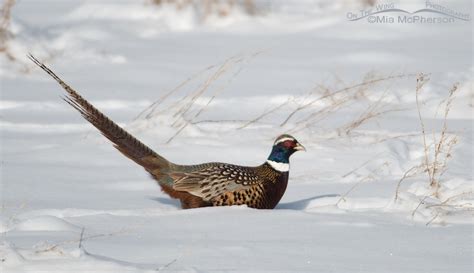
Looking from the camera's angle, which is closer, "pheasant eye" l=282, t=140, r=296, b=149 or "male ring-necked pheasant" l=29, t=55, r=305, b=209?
"male ring-necked pheasant" l=29, t=55, r=305, b=209

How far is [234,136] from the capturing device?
21.6 feet

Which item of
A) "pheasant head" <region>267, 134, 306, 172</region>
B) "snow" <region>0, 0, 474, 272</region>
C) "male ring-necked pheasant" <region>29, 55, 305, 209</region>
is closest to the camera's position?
"snow" <region>0, 0, 474, 272</region>

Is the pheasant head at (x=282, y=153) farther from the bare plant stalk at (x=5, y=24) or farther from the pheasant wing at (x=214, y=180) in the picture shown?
the bare plant stalk at (x=5, y=24)

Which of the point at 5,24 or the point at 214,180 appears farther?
the point at 5,24

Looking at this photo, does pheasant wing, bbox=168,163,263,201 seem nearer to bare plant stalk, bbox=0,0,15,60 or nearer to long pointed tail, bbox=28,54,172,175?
long pointed tail, bbox=28,54,172,175

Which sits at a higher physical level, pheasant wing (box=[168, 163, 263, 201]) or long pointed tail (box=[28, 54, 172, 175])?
long pointed tail (box=[28, 54, 172, 175])

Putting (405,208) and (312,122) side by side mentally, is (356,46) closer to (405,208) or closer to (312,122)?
(312,122)

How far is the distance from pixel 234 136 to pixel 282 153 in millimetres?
1532

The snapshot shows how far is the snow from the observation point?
11.8 feet

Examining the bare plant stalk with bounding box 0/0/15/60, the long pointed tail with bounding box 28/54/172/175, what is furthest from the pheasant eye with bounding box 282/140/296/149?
the bare plant stalk with bounding box 0/0/15/60

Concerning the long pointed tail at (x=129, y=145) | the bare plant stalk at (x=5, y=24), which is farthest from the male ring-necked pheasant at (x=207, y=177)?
the bare plant stalk at (x=5, y=24)

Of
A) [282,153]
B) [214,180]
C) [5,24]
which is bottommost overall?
[214,180]

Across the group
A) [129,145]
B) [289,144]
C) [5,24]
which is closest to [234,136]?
[289,144]

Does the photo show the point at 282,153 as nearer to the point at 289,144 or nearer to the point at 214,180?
Result: the point at 289,144
